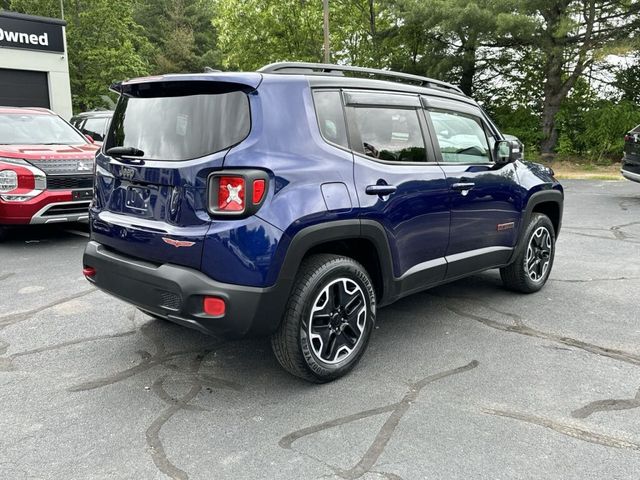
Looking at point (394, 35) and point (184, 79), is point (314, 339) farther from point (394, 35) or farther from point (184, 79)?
point (394, 35)

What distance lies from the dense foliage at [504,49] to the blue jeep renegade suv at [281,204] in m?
13.8

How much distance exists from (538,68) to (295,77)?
17.6 meters

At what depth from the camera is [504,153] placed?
456 centimetres

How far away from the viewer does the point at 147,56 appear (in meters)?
43.6

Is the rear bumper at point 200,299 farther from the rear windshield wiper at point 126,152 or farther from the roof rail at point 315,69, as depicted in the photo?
the roof rail at point 315,69

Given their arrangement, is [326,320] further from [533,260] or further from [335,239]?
[533,260]

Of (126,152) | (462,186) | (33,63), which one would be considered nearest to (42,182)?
→ (126,152)

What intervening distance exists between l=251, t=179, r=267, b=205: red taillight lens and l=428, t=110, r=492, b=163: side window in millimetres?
1692

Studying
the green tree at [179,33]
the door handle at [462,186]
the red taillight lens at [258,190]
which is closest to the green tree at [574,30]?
the door handle at [462,186]

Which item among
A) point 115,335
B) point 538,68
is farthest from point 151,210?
point 538,68

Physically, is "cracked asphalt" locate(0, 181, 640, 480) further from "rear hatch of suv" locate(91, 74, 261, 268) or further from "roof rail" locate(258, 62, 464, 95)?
"roof rail" locate(258, 62, 464, 95)

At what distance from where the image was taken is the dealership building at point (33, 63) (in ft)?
66.5

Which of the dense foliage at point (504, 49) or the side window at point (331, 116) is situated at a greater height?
the dense foliage at point (504, 49)

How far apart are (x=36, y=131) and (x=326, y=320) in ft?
21.4
